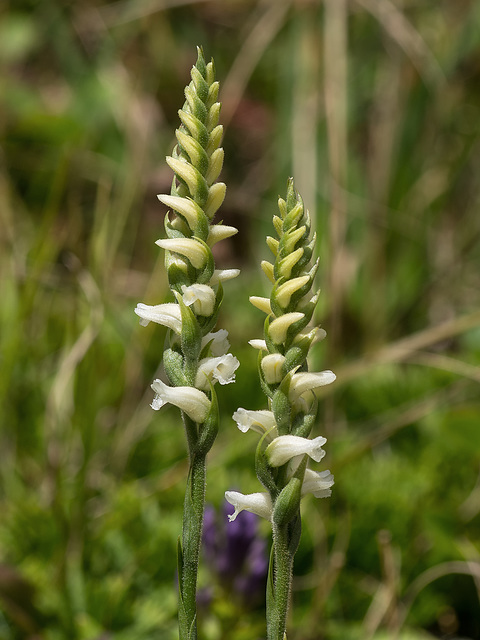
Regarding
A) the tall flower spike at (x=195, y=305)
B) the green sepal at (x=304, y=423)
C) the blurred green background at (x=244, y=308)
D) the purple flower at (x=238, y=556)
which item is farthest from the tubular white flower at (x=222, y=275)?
the purple flower at (x=238, y=556)

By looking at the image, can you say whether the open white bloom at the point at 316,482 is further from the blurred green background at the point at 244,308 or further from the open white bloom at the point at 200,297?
the blurred green background at the point at 244,308

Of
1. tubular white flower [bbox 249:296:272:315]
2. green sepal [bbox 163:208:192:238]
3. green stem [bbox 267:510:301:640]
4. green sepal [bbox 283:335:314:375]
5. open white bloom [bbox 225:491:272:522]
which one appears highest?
green sepal [bbox 163:208:192:238]

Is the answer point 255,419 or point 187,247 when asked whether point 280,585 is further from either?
point 187,247

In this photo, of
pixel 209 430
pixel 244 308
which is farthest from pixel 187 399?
pixel 244 308

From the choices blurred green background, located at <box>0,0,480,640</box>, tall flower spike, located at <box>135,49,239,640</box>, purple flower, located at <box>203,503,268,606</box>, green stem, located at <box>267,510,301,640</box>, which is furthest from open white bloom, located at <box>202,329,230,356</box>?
purple flower, located at <box>203,503,268,606</box>

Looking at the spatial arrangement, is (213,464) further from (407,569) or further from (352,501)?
(407,569)

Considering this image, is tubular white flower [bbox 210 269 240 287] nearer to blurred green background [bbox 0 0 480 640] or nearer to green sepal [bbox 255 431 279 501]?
green sepal [bbox 255 431 279 501]
